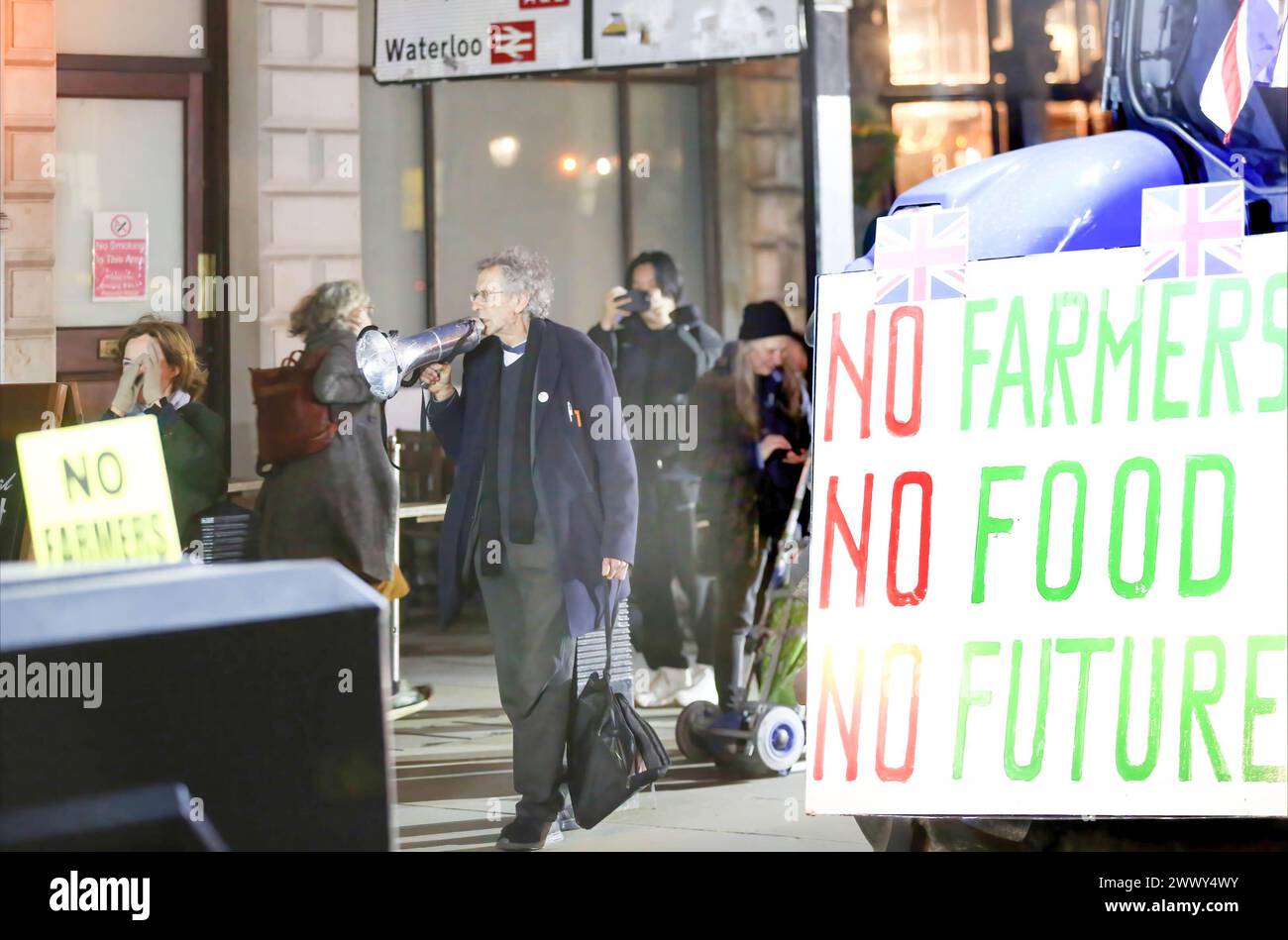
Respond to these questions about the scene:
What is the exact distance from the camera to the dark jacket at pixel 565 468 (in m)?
4.57

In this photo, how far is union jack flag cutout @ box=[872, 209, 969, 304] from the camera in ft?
11.9

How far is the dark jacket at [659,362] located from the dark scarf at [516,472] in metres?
0.38

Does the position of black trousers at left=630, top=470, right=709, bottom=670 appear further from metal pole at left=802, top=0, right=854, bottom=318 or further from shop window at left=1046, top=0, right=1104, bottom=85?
shop window at left=1046, top=0, right=1104, bottom=85

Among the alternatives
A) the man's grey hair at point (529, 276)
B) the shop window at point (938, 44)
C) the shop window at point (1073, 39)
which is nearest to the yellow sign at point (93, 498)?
the man's grey hair at point (529, 276)

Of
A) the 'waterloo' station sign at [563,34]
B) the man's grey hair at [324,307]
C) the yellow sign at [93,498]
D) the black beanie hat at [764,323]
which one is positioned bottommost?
the yellow sign at [93,498]

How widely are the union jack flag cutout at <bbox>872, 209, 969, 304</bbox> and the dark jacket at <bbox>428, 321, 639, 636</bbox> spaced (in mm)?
1180

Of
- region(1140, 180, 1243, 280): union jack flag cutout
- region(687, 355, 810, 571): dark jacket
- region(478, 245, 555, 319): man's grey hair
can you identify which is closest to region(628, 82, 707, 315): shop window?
region(687, 355, 810, 571): dark jacket

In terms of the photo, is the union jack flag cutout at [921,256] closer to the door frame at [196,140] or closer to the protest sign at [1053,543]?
the protest sign at [1053,543]

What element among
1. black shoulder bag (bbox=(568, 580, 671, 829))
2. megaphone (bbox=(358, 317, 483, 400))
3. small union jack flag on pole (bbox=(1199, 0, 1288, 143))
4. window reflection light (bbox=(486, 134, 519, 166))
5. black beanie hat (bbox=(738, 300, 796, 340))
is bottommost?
black shoulder bag (bbox=(568, 580, 671, 829))

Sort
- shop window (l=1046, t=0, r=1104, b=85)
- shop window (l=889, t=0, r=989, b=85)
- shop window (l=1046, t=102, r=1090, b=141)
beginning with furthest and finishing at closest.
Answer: shop window (l=889, t=0, r=989, b=85) < shop window (l=1046, t=102, r=1090, b=141) < shop window (l=1046, t=0, r=1104, b=85)

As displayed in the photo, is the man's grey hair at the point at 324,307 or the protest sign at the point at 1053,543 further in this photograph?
the man's grey hair at the point at 324,307

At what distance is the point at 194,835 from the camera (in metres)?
1.60
